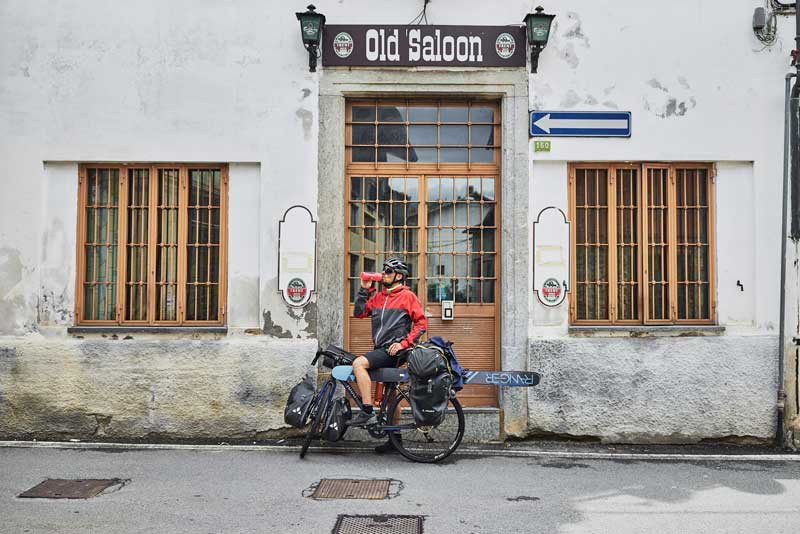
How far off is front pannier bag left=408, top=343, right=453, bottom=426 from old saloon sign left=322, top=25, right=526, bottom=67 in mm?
3227

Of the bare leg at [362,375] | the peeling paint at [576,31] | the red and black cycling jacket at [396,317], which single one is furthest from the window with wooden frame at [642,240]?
the bare leg at [362,375]

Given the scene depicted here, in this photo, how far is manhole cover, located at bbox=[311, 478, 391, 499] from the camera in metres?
6.08

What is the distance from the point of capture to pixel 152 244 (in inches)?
332

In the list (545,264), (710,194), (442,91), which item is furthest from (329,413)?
(710,194)

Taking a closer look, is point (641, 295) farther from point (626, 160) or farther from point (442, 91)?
point (442, 91)

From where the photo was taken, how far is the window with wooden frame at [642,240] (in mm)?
8414

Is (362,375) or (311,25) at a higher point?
(311,25)

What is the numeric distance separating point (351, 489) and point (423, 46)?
4.67 meters

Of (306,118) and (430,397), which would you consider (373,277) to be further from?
(306,118)

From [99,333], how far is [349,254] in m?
2.81

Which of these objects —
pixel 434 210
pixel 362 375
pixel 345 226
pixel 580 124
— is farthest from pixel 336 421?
pixel 580 124

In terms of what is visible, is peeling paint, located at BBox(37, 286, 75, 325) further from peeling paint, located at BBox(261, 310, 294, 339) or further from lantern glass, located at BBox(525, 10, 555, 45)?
lantern glass, located at BBox(525, 10, 555, 45)

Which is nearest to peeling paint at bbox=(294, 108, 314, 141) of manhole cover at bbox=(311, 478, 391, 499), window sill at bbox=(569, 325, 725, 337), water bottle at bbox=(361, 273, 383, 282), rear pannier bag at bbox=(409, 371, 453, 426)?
water bottle at bbox=(361, 273, 383, 282)

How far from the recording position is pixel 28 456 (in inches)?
289
